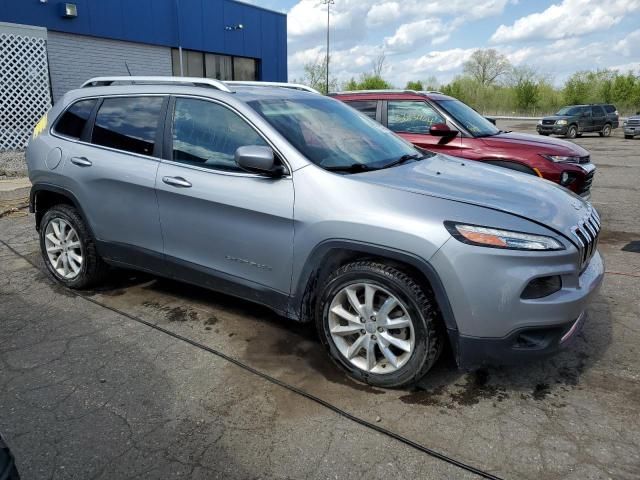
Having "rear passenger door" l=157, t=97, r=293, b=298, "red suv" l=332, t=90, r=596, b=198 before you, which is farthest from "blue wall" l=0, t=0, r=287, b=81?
"rear passenger door" l=157, t=97, r=293, b=298

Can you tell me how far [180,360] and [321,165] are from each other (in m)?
1.55

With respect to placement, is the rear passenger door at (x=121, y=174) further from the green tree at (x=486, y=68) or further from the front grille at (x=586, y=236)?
the green tree at (x=486, y=68)

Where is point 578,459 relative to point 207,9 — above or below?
below

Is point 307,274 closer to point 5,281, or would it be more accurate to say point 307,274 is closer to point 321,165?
point 321,165

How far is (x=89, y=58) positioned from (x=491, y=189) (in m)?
17.2

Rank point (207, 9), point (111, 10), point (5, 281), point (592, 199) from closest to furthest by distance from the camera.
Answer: point (5, 281) < point (592, 199) < point (111, 10) < point (207, 9)

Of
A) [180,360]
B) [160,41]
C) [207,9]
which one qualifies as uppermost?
[207,9]

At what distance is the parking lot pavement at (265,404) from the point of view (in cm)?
241

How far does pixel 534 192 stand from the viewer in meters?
3.21

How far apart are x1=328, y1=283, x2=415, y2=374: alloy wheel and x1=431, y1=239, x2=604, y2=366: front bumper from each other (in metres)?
0.30

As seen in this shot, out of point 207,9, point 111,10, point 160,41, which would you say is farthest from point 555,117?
point 111,10

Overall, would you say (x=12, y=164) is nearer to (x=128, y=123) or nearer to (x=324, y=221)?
(x=128, y=123)

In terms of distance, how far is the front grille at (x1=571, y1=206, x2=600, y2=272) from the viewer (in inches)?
112

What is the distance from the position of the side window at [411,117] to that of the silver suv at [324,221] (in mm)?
2983
